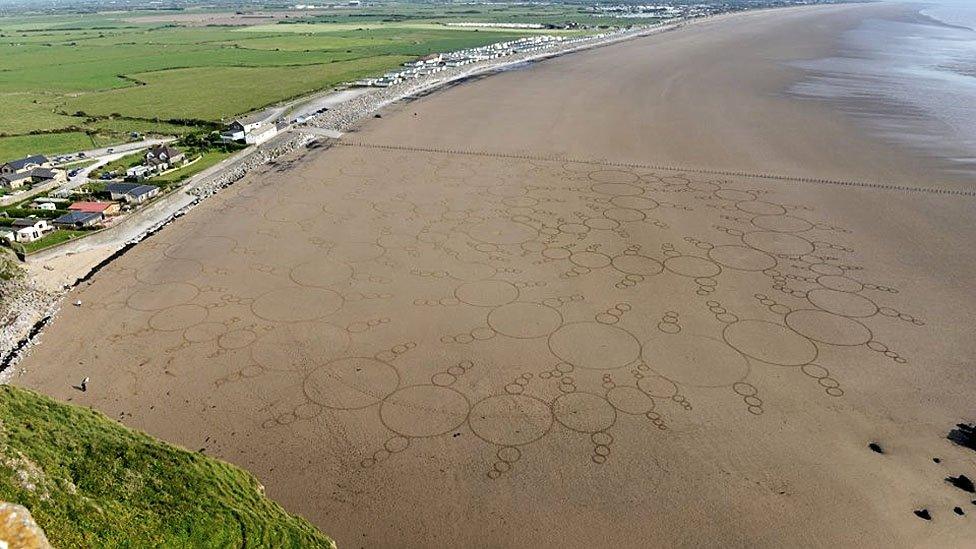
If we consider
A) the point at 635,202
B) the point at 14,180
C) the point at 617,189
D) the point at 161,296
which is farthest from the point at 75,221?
the point at 635,202

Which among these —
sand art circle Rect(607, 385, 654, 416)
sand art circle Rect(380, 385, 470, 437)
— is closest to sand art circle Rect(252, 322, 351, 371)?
sand art circle Rect(380, 385, 470, 437)

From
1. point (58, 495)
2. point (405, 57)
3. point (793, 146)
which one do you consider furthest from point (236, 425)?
point (405, 57)

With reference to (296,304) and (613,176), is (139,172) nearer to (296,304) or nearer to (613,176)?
(296,304)

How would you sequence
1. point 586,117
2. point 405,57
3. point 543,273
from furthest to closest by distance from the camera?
point 405,57 < point 586,117 < point 543,273

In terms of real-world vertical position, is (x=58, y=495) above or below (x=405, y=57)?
below

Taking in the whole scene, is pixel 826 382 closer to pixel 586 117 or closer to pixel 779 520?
pixel 779 520

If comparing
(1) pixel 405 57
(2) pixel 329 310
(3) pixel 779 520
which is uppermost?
(1) pixel 405 57

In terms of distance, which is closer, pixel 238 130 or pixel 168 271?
pixel 168 271
